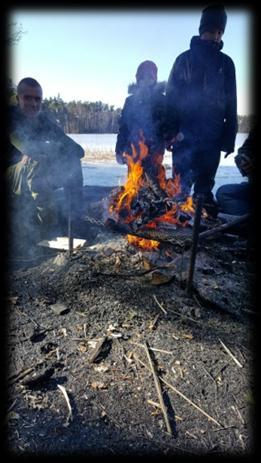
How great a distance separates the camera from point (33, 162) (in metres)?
4.84

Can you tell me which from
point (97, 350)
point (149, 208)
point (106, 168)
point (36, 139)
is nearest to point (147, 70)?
point (36, 139)

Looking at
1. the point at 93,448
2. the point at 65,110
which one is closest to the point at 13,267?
the point at 93,448

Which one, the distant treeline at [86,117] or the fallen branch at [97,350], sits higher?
the distant treeline at [86,117]

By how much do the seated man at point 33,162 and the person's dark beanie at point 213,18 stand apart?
280cm

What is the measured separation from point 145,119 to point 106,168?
475 centimetres

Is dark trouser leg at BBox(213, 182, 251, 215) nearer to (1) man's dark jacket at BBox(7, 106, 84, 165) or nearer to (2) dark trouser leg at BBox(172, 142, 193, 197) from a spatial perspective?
(2) dark trouser leg at BBox(172, 142, 193, 197)

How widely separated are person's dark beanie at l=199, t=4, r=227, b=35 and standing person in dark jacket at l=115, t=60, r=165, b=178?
1.08m

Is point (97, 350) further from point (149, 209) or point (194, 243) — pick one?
point (149, 209)

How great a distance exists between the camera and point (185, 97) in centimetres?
536

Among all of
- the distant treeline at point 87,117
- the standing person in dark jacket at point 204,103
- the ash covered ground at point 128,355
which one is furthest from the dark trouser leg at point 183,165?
the distant treeline at point 87,117

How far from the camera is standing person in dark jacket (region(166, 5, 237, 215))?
510 centimetres

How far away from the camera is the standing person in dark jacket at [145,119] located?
5.80 metres

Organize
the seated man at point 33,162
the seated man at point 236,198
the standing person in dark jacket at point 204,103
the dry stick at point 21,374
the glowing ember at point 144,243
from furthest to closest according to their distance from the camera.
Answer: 1. the seated man at point 236,198
2. the standing person in dark jacket at point 204,103
3. the seated man at point 33,162
4. the glowing ember at point 144,243
5. the dry stick at point 21,374

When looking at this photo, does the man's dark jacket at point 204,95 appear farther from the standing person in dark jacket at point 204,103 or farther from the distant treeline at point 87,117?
the distant treeline at point 87,117
